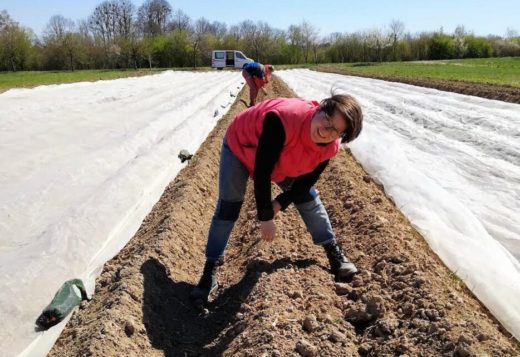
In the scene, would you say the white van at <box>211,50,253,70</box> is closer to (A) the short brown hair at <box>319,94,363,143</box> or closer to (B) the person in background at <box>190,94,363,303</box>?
(B) the person in background at <box>190,94,363,303</box>

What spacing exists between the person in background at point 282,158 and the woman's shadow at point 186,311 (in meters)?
0.12

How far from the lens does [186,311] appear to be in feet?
9.93

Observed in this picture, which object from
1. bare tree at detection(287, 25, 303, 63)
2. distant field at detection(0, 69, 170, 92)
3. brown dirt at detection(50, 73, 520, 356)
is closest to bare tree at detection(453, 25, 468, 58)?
bare tree at detection(287, 25, 303, 63)

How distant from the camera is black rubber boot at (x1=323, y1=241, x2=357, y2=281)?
311 cm

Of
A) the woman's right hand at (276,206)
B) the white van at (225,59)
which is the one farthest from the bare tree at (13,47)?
the woman's right hand at (276,206)

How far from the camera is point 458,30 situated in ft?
196

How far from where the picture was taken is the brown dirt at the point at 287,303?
239 cm

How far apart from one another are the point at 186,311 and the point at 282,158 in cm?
125

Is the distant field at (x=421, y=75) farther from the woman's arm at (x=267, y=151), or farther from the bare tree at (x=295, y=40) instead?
the bare tree at (x=295, y=40)

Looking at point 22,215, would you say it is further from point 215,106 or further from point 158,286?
point 215,106

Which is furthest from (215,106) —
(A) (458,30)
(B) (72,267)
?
(A) (458,30)

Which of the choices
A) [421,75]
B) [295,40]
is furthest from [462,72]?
[295,40]

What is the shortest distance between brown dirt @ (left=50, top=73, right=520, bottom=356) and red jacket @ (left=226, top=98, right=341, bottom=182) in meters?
0.82

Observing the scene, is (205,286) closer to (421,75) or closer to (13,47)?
(421,75)
